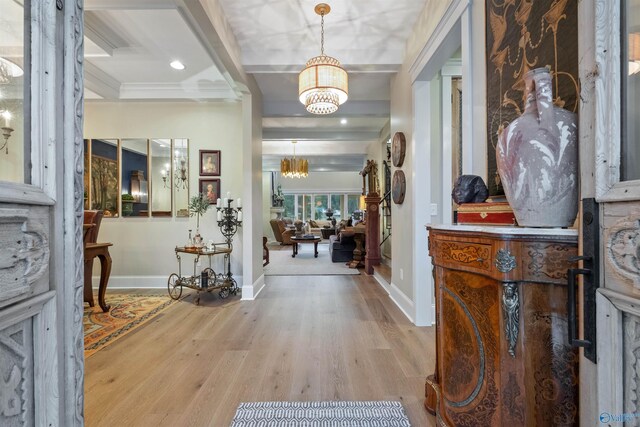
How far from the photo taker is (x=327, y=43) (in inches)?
127

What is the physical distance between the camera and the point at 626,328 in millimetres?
741

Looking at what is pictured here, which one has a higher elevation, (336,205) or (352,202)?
(352,202)

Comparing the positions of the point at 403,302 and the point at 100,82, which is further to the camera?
the point at 100,82

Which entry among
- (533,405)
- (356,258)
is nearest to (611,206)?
(533,405)

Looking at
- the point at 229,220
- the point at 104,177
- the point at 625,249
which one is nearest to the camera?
the point at 625,249

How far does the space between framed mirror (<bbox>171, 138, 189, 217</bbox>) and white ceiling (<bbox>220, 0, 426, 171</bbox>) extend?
148 centimetres

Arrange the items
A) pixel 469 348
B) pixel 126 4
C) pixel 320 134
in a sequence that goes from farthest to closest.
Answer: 1. pixel 320 134
2. pixel 126 4
3. pixel 469 348

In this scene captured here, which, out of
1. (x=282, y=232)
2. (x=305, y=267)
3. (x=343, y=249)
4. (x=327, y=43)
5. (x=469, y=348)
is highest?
(x=327, y=43)

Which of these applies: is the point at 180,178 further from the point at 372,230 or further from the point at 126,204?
the point at 372,230

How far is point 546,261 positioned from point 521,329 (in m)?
0.24

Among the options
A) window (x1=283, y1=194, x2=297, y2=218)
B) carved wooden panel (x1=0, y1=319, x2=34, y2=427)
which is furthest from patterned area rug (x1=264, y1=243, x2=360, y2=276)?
window (x1=283, y1=194, x2=297, y2=218)

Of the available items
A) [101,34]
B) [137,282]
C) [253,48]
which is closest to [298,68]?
[253,48]

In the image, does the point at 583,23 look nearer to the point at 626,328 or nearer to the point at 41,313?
the point at 626,328

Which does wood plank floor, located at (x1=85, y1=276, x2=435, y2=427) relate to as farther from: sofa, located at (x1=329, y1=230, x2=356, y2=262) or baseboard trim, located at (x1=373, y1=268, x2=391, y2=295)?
sofa, located at (x1=329, y1=230, x2=356, y2=262)
